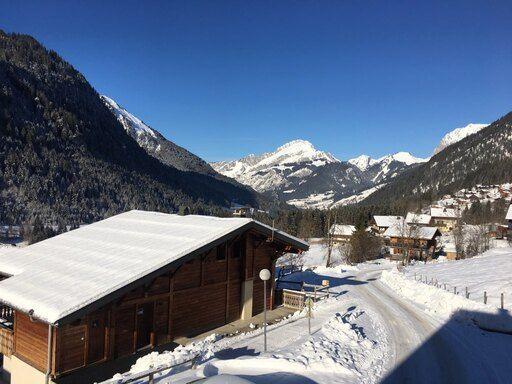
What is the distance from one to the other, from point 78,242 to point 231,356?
36.3 feet

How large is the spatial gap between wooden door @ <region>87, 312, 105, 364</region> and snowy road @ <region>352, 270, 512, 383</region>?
10.3 meters

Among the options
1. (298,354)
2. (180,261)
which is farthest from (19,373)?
(298,354)

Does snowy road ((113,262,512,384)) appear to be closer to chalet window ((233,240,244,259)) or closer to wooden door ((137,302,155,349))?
wooden door ((137,302,155,349))

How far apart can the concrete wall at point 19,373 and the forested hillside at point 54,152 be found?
119925mm

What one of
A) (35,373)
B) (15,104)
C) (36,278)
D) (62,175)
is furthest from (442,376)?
(15,104)

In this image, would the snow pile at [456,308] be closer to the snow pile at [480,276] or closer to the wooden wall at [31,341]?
the snow pile at [480,276]

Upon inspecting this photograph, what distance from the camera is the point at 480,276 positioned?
114 feet

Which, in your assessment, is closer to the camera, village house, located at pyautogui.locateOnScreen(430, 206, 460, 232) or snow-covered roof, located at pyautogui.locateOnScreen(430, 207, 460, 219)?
village house, located at pyautogui.locateOnScreen(430, 206, 460, 232)

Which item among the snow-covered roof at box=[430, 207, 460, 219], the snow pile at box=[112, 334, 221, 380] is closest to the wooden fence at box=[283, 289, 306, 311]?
the snow pile at box=[112, 334, 221, 380]

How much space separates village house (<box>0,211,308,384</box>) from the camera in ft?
47.0

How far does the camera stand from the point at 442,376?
14000 millimetres

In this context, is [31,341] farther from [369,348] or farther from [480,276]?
[480,276]

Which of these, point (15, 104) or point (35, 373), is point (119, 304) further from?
point (15, 104)

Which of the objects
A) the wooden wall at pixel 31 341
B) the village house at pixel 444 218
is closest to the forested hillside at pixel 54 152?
the village house at pixel 444 218
